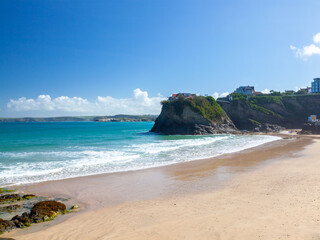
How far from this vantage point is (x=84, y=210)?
955cm

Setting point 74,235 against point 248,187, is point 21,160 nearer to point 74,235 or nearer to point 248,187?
point 74,235

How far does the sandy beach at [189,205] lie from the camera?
728cm

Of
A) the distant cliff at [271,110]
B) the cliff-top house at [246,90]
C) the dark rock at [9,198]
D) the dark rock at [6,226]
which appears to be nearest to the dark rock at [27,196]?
the dark rock at [9,198]

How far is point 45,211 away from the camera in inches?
351

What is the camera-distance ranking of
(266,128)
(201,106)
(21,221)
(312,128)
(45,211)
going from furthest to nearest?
(266,128) < (201,106) < (312,128) < (45,211) < (21,221)

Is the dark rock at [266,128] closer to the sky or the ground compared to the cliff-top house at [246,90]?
closer to the ground

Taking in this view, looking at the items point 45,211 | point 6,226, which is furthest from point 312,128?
point 6,226

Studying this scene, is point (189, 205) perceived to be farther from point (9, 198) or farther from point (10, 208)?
point (9, 198)

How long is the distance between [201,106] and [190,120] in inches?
217

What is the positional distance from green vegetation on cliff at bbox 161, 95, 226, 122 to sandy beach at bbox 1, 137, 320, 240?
41.4 m

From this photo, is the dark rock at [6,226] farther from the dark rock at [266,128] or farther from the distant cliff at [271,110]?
the distant cliff at [271,110]

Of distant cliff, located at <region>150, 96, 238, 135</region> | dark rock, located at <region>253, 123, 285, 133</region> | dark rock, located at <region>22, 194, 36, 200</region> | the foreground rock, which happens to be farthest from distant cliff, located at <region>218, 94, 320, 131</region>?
the foreground rock

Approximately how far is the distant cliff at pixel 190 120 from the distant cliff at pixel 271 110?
33.6 feet

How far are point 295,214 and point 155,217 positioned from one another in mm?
4912
